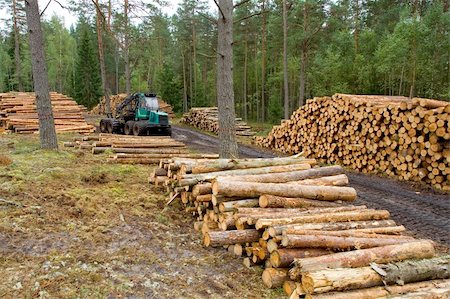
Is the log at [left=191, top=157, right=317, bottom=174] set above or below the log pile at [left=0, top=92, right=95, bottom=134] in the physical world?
below

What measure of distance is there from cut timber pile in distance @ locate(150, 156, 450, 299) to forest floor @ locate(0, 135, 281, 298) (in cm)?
38

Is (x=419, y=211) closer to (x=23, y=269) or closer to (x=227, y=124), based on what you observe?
(x=227, y=124)

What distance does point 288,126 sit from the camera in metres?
16.3

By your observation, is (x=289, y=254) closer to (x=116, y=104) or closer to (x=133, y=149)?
(x=133, y=149)

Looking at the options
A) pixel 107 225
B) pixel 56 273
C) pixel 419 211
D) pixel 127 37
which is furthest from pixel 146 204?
pixel 127 37

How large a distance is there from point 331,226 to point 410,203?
4557 mm

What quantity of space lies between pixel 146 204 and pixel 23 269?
3.02 meters

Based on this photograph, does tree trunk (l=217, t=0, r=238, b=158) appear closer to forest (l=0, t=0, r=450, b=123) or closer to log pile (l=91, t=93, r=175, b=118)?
forest (l=0, t=0, r=450, b=123)

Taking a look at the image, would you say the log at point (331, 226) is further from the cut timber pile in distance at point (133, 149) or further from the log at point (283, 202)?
the cut timber pile in distance at point (133, 149)

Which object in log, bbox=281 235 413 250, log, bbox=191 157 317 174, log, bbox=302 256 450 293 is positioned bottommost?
log, bbox=302 256 450 293

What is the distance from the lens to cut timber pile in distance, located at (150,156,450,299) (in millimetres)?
3988

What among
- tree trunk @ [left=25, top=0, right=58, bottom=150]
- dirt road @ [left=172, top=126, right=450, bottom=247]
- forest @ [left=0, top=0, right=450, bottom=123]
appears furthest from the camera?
forest @ [left=0, top=0, right=450, bottom=123]

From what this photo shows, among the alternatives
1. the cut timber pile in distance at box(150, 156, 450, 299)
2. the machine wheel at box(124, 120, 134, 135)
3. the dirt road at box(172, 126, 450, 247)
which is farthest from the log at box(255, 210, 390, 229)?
the machine wheel at box(124, 120, 134, 135)

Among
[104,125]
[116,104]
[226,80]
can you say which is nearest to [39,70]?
[226,80]
